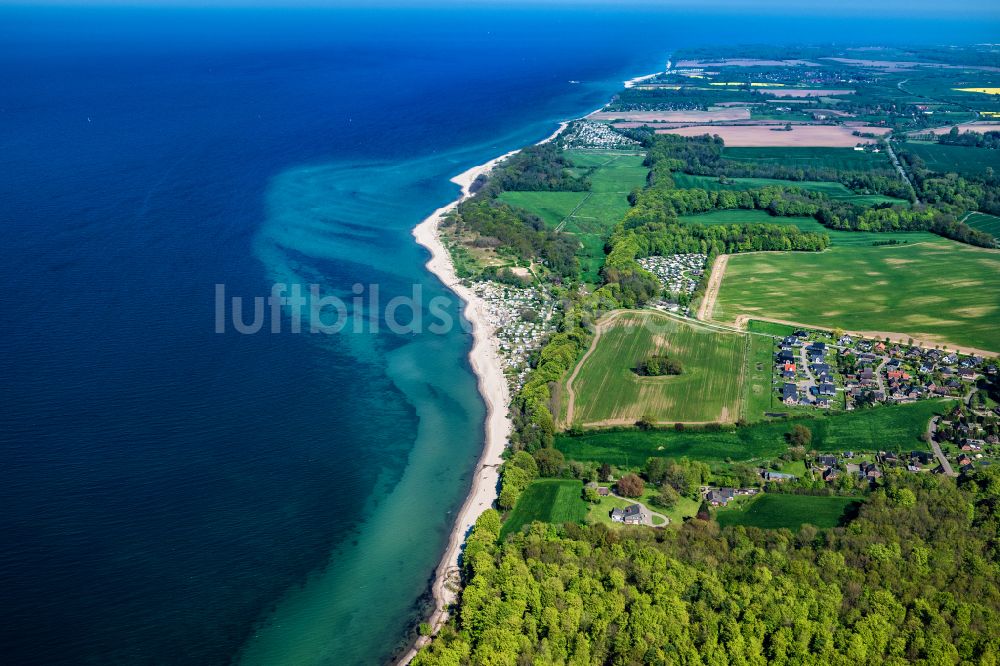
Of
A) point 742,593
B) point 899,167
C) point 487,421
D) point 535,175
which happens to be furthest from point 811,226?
point 742,593

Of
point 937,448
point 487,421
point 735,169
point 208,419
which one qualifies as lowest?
point 487,421

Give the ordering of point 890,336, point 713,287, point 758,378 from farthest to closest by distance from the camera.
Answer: point 713,287, point 890,336, point 758,378

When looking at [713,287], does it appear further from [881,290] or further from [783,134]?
[783,134]

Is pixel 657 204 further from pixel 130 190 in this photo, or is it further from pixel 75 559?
pixel 75 559

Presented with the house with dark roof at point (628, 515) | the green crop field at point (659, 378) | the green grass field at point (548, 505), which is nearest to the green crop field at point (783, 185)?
the green crop field at point (659, 378)

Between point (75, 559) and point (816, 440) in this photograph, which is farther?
point (816, 440)

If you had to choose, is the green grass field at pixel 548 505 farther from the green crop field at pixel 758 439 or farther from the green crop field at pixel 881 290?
the green crop field at pixel 881 290

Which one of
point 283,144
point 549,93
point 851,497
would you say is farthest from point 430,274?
point 549,93
